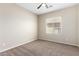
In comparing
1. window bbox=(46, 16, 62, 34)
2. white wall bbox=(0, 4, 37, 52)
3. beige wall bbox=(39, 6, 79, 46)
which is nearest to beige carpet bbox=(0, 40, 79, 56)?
white wall bbox=(0, 4, 37, 52)

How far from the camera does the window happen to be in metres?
4.65

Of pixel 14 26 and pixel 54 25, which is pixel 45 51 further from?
pixel 54 25

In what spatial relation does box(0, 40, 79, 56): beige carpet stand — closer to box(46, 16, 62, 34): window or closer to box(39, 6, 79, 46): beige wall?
box(39, 6, 79, 46): beige wall

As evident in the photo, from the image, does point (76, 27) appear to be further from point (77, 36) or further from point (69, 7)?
point (69, 7)

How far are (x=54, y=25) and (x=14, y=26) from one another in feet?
9.62

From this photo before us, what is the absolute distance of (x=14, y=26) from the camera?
12.1ft

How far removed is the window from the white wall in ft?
4.43

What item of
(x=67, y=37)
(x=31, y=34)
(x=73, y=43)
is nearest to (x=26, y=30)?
(x=31, y=34)

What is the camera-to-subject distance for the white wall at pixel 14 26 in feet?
10.3

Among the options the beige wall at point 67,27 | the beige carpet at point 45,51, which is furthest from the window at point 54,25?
the beige carpet at point 45,51

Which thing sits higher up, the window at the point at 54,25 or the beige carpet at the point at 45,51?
the window at the point at 54,25

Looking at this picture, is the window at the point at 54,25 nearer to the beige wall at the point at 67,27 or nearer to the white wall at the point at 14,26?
the beige wall at the point at 67,27

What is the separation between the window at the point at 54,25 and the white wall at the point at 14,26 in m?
1.35

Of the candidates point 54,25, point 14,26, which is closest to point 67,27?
point 54,25
